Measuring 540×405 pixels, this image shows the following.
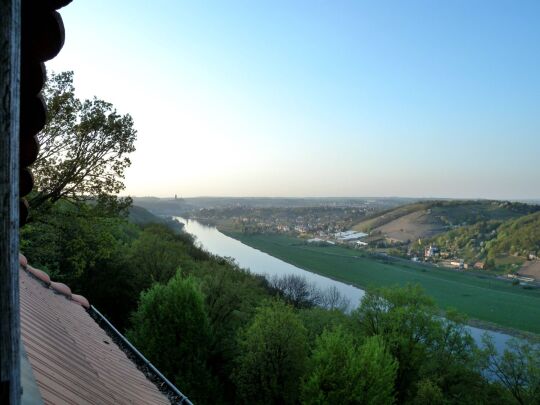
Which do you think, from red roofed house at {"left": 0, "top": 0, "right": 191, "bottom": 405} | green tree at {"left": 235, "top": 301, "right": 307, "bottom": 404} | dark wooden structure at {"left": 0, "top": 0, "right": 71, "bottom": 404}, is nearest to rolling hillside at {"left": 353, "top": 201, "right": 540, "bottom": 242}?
green tree at {"left": 235, "top": 301, "right": 307, "bottom": 404}

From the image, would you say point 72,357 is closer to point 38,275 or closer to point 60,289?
point 38,275

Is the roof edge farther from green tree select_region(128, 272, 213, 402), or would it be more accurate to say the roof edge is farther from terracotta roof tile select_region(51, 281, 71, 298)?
green tree select_region(128, 272, 213, 402)

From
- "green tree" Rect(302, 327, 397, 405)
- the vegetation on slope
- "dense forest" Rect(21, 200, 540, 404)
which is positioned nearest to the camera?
"dense forest" Rect(21, 200, 540, 404)

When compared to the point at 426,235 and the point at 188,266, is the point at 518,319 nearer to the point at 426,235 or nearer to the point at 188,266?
the point at 188,266

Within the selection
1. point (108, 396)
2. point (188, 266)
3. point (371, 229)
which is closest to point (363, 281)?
point (188, 266)

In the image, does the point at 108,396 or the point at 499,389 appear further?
the point at 499,389

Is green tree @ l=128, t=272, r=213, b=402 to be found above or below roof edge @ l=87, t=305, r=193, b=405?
below
